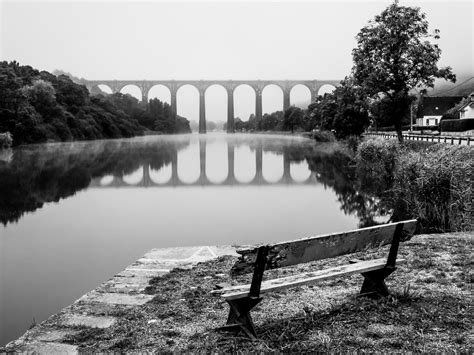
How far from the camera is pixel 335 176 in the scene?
20.3 meters

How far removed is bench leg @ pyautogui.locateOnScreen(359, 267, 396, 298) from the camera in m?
3.98

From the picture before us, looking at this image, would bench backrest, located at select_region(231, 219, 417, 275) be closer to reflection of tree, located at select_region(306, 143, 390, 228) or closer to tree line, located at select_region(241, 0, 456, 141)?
reflection of tree, located at select_region(306, 143, 390, 228)

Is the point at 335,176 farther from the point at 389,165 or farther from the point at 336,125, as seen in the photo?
the point at 336,125

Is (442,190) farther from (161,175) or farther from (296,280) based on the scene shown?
(161,175)

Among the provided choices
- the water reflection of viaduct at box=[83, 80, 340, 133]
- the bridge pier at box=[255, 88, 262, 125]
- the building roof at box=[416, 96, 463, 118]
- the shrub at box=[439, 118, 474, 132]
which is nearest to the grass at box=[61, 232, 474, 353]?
the shrub at box=[439, 118, 474, 132]

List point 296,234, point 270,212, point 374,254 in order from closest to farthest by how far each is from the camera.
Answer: point 374,254 → point 296,234 → point 270,212

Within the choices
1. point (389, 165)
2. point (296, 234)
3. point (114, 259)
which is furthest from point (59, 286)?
point (389, 165)

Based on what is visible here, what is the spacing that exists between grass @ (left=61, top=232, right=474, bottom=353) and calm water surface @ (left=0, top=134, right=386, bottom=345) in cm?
155

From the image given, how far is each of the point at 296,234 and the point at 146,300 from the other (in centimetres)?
542

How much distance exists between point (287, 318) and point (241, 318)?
1.55 feet

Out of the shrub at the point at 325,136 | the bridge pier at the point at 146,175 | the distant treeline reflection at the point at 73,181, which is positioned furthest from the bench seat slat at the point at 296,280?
the shrub at the point at 325,136

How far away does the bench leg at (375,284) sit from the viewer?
13.1 feet

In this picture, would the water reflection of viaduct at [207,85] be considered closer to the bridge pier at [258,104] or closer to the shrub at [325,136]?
the bridge pier at [258,104]

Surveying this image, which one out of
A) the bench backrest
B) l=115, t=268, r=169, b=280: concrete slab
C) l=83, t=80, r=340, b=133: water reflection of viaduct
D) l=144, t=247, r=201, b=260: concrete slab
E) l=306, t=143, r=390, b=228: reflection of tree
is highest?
l=83, t=80, r=340, b=133: water reflection of viaduct
